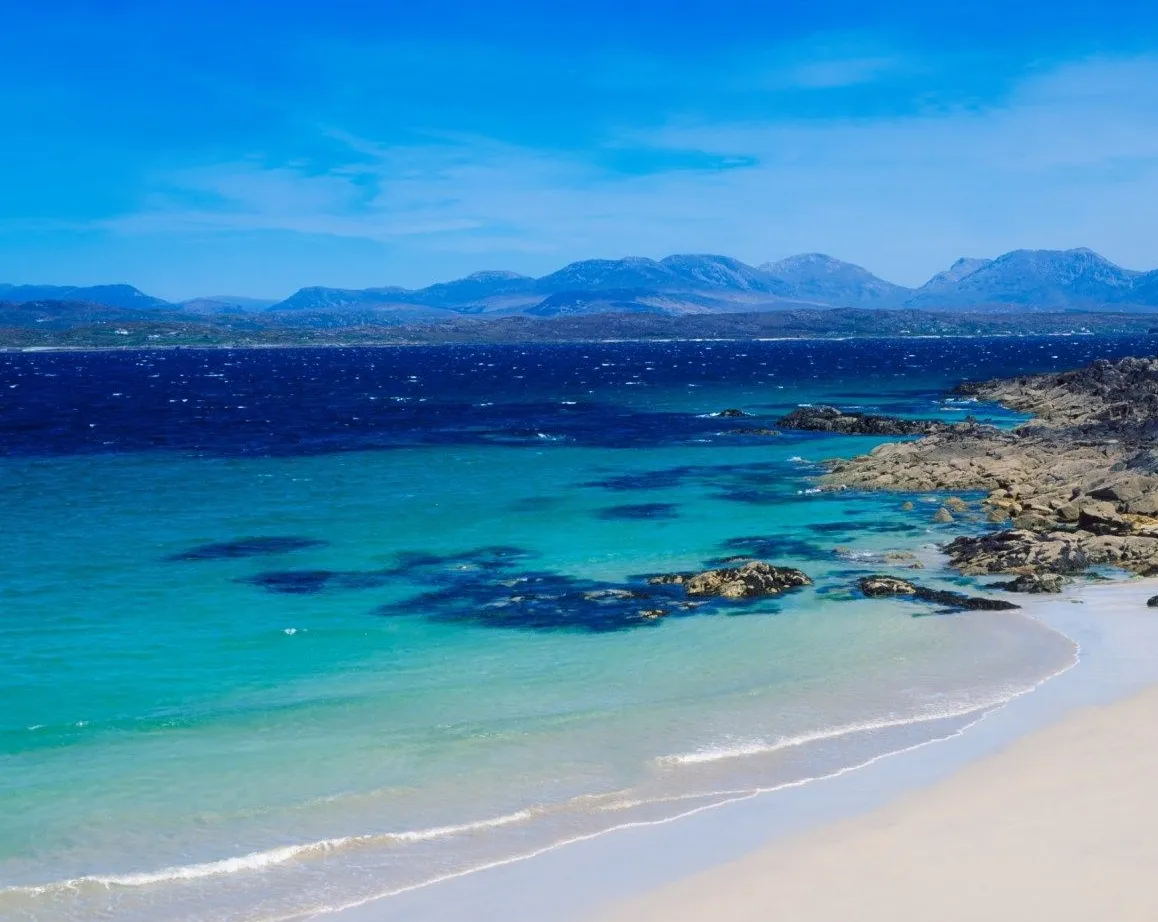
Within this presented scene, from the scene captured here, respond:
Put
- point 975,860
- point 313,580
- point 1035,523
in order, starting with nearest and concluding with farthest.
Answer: point 975,860
point 313,580
point 1035,523

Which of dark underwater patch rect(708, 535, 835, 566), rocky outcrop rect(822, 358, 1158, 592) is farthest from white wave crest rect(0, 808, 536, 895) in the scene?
dark underwater patch rect(708, 535, 835, 566)

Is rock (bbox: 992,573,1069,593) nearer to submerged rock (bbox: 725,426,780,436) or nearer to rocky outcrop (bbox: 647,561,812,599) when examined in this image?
rocky outcrop (bbox: 647,561,812,599)

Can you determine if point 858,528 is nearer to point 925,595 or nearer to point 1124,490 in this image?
point 1124,490

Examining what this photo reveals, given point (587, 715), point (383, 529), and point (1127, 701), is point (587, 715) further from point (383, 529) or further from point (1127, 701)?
point (383, 529)

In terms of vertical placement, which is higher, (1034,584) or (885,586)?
(1034,584)

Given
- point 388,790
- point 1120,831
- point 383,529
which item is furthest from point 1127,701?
point 383,529

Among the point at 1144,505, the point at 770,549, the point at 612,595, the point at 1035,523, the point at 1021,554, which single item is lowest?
the point at 612,595

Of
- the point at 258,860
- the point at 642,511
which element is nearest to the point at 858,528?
the point at 642,511

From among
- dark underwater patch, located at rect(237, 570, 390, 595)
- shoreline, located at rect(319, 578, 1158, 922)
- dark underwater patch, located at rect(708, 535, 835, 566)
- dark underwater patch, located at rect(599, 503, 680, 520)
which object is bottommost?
dark underwater patch, located at rect(237, 570, 390, 595)
